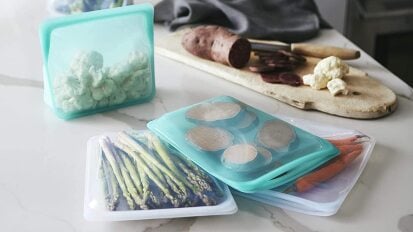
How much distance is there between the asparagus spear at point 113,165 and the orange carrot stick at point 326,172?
191mm

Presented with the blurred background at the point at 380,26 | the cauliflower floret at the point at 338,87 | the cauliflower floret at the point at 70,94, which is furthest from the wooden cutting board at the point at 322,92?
the blurred background at the point at 380,26

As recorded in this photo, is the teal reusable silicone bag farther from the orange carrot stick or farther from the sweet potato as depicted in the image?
the sweet potato

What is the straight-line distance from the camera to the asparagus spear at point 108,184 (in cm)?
69

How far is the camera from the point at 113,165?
0.75 meters

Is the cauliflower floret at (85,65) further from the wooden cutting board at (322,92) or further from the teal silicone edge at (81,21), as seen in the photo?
the wooden cutting board at (322,92)

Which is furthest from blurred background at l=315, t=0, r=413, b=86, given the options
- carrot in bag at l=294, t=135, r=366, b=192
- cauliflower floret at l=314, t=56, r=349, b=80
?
carrot in bag at l=294, t=135, r=366, b=192

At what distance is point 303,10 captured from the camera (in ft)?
4.05

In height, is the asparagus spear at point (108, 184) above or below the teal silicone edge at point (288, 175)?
below

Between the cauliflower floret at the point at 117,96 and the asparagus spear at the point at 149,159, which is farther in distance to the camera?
the cauliflower floret at the point at 117,96

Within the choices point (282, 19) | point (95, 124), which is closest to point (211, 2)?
point (282, 19)

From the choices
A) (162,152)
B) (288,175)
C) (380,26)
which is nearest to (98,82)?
(162,152)

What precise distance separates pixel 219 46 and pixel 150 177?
1.20 feet

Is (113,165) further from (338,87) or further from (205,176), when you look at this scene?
(338,87)

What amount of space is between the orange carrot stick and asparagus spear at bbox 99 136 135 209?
0.63 ft
